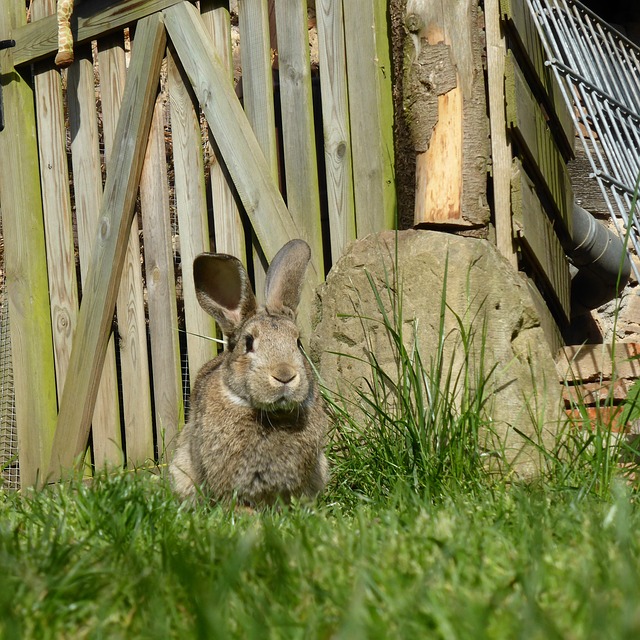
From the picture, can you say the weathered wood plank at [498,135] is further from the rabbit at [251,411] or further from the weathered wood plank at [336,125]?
the rabbit at [251,411]

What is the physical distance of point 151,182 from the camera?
514cm

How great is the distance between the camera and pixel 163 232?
5082mm

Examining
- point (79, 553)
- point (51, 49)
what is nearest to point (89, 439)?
point (51, 49)

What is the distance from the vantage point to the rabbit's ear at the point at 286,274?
388cm

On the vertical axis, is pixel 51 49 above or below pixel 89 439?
above

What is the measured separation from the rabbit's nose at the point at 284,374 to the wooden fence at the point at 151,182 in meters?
1.03

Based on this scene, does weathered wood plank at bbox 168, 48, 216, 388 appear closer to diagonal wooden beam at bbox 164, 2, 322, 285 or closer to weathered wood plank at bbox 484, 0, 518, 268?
diagonal wooden beam at bbox 164, 2, 322, 285

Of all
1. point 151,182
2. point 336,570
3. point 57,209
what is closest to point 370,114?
point 151,182

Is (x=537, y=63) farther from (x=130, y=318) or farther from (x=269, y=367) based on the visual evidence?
(x=130, y=318)

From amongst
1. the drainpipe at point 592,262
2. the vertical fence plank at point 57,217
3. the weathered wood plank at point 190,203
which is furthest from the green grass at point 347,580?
the drainpipe at point 592,262

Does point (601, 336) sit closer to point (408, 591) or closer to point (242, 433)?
point (242, 433)

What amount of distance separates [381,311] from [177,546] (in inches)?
74.1

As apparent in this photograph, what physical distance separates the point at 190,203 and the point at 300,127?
31.3 inches

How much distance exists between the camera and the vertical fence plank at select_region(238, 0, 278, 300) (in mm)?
4645
